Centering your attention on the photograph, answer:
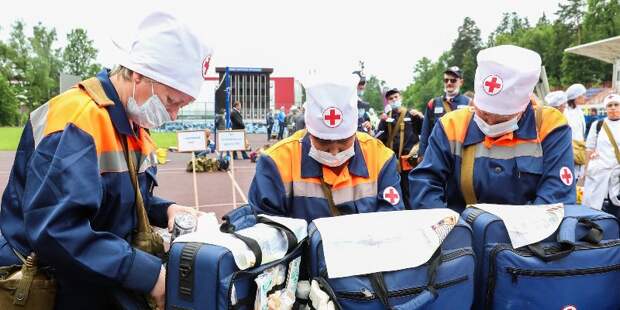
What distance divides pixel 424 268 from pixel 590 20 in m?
58.5

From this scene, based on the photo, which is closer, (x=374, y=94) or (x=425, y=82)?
(x=374, y=94)

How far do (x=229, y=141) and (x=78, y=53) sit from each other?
76.2 meters

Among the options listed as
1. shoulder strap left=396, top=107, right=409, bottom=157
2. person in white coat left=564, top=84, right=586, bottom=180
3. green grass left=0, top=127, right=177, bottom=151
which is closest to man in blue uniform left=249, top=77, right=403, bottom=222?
shoulder strap left=396, top=107, right=409, bottom=157

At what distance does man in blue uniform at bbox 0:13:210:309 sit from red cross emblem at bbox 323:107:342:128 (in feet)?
2.14

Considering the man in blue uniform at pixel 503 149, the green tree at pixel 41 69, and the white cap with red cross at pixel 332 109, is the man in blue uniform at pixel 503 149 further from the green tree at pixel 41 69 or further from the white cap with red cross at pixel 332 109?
the green tree at pixel 41 69

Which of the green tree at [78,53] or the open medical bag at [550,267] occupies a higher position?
the green tree at [78,53]

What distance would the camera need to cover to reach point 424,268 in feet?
5.14

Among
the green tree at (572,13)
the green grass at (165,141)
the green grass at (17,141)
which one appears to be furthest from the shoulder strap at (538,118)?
the green tree at (572,13)

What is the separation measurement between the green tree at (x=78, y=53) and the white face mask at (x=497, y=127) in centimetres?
8094

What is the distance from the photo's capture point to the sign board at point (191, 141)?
9359mm

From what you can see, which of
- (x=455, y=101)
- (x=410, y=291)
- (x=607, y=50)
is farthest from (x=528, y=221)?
(x=607, y=50)

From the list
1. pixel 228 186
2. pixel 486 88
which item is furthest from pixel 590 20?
pixel 486 88

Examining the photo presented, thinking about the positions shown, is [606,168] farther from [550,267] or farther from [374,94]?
[374,94]

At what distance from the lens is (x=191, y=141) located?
9.45 meters
